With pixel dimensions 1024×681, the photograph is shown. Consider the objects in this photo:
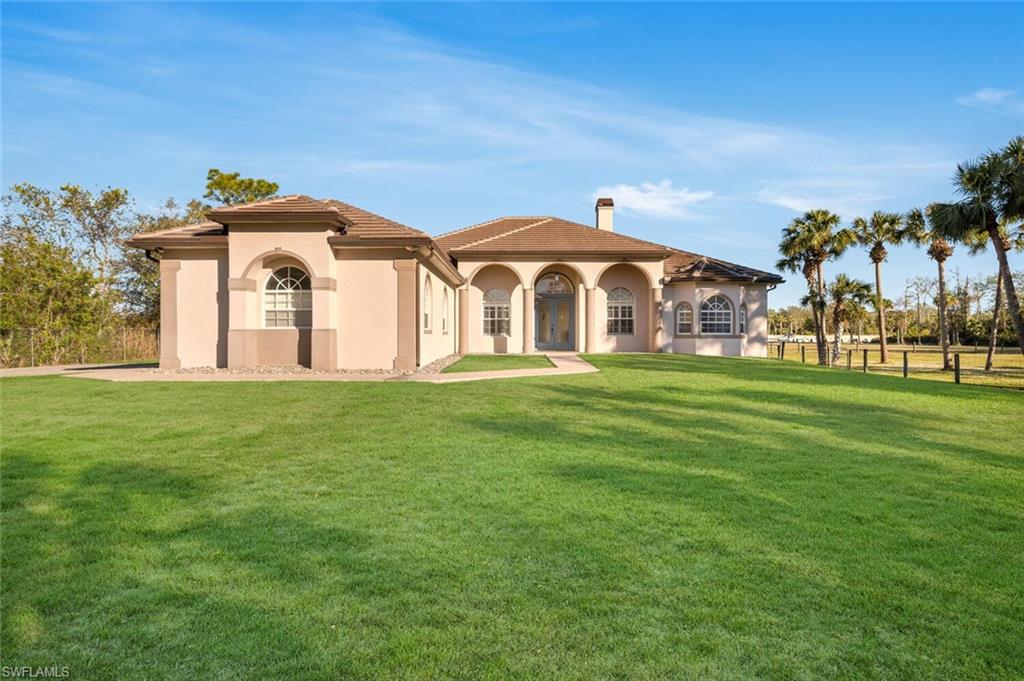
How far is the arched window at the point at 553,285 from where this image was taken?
1082 inches

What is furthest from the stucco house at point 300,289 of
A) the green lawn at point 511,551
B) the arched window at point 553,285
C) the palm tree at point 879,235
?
the palm tree at point 879,235

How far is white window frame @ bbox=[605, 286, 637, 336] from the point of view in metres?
25.8

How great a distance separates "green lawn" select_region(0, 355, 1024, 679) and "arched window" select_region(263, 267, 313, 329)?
8.45m

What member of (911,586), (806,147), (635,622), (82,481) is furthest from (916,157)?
(82,481)

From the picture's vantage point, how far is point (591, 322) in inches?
986

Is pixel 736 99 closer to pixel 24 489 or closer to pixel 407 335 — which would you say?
pixel 407 335

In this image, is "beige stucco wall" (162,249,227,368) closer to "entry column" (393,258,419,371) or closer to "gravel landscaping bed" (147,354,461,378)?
"gravel landscaping bed" (147,354,461,378)

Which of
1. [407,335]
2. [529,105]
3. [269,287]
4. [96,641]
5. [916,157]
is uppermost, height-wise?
[529,105]

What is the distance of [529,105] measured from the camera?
56.4 ft

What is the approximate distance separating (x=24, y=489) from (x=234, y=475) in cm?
163

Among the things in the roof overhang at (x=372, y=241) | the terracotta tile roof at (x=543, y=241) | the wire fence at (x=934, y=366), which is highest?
the terracotta tile roof at (x=543, y=241)

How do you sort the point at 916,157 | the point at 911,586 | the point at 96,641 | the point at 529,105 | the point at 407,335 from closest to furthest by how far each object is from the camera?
the point at 96,641
the point at 911,586
the point at 407,335
the point at 529,105
the point at 916,157

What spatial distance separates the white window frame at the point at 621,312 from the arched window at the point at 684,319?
197 cm

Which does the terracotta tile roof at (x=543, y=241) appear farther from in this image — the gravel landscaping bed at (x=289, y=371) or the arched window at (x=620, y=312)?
the gravel landscaping bed at (x=289, y=371)
